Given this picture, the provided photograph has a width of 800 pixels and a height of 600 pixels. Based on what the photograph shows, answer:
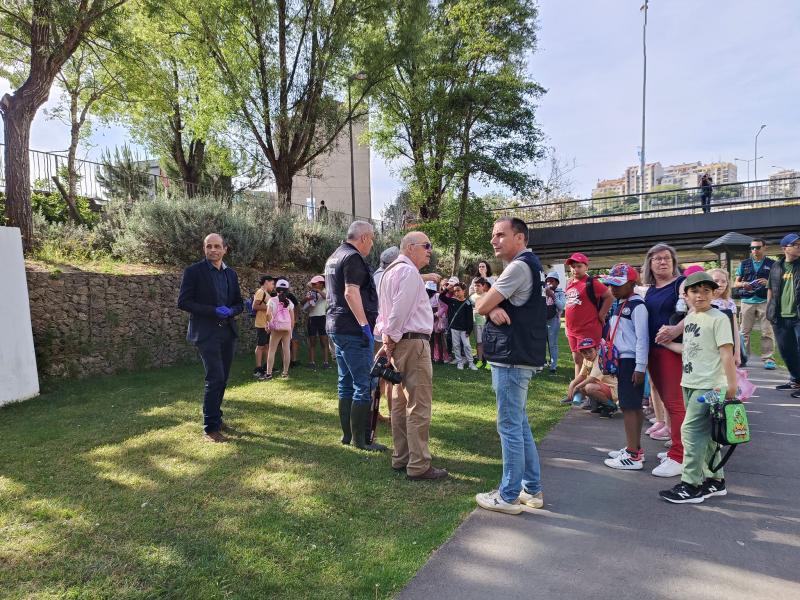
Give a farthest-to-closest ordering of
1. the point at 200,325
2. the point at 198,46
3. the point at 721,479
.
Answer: the point at 198,46, the point at 200,325, the point at 721,479

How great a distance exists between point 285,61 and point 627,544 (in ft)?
54.0

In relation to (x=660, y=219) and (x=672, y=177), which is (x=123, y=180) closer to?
(x=660, y=219)

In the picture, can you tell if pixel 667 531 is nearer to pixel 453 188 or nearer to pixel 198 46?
pixel 198 46

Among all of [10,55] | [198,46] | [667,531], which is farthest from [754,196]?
[10,55]

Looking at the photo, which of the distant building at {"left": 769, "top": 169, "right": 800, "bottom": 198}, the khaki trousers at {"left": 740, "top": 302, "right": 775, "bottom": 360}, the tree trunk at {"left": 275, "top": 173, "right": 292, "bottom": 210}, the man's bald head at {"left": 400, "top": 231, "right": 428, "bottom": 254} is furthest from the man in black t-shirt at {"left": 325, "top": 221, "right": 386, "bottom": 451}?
the distant building at {"left": 769, "top": 169, "right": 800, "bottom": 198}

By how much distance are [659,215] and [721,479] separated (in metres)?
24.7

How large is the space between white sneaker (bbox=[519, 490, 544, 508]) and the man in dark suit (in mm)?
3013

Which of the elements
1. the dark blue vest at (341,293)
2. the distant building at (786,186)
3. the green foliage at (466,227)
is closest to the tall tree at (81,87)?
the green foliage at (466,227)

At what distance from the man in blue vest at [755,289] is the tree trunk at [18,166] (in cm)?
1303

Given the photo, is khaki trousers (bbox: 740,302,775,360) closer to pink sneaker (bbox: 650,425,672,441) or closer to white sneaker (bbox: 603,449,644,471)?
pink sneaker (bbox: 650,425,672,441)

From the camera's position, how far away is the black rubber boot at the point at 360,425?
4.70 m

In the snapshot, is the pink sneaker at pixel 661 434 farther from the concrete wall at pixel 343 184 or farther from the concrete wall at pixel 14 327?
the concrete wall at pixel 343 184

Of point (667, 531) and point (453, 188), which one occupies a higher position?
point (453, 188)

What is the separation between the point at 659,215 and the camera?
2544 cm
